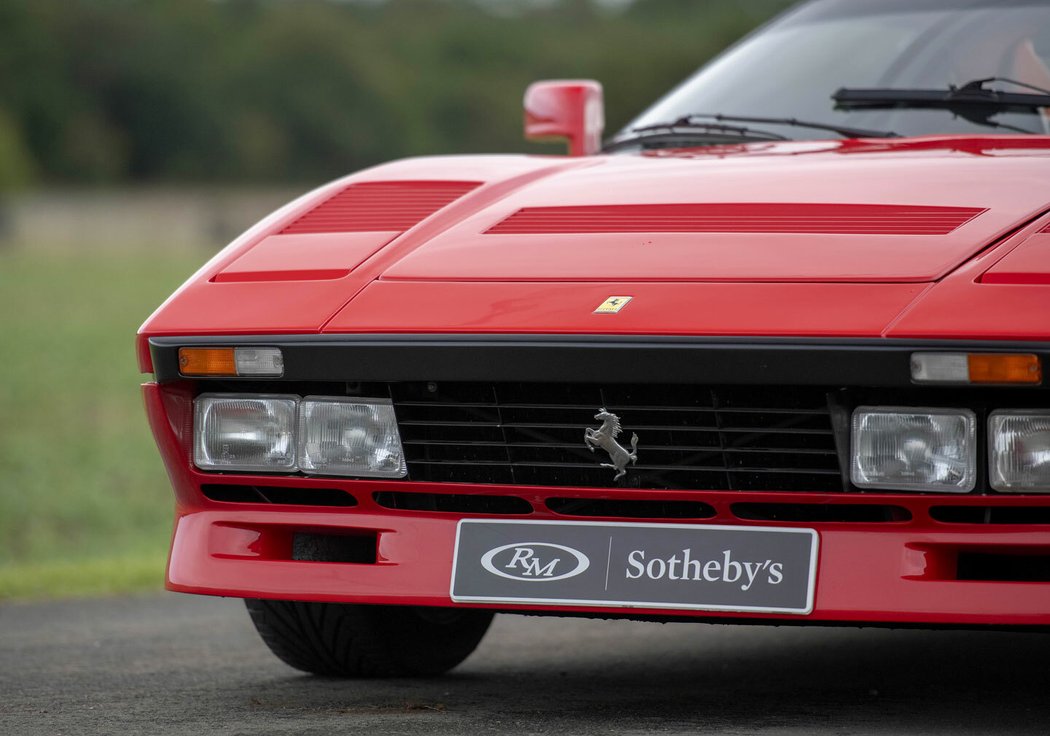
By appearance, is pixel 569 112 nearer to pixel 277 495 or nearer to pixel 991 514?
pixel 277 495

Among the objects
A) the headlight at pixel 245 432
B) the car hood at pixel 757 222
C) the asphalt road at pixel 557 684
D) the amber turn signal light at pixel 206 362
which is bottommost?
the asphalt road at pixel 557 684

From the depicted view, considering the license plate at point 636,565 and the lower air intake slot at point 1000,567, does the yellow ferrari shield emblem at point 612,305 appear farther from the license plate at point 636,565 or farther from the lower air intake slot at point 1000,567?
the lower air intake slot at point 1000,567

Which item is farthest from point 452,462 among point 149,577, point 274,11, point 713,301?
point 274,11

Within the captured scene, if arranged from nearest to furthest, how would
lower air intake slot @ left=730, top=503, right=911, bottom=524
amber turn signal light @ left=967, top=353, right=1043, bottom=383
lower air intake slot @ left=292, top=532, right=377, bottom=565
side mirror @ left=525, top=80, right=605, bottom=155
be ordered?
amber turn signal light @ left=967, top=353, right=1043, bottom=383, lower air intake slot @ left=730, top=503, right=911, bottom=524, lower air intake slot @ left=292, top=532, right=377, bottom=565, side mirror @ left=525, top=80, right=605, bottom=155

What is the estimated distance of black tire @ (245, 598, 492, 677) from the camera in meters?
3.56

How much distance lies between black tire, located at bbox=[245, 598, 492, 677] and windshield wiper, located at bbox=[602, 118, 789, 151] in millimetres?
1258

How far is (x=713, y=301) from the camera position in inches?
109

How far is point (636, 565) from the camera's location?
111 inches

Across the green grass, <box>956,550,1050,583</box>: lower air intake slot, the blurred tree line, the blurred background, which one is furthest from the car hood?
the blurred tree line

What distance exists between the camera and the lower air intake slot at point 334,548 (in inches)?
125

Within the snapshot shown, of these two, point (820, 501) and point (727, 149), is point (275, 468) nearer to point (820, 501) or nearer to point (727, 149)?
point (820, 501)

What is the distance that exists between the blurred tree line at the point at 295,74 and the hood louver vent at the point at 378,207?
207 ft

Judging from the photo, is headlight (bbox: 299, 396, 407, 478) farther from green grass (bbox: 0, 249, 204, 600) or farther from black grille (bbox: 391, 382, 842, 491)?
green grass (bbox: 0, 249, 204, 600)

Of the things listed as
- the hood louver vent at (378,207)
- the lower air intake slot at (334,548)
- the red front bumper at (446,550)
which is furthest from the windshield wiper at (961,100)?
the lower air intake slot at (334,548)
